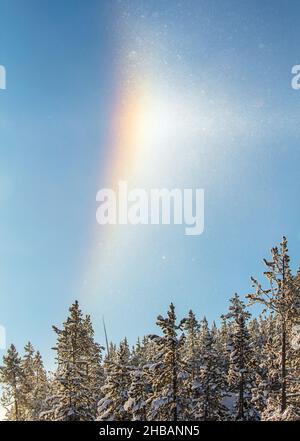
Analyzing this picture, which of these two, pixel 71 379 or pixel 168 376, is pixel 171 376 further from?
pixel 71 379

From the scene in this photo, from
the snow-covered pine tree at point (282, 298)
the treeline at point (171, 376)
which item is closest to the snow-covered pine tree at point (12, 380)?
the treeline at point (171, 376)

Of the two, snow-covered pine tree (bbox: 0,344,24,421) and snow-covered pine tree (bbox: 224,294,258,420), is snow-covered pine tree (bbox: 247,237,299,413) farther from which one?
snow-covered pine tree (bbox: 0,344,24,421)

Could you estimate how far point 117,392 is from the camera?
88.1 ft

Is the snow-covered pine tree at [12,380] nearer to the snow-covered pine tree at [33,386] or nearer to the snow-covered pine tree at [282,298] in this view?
the snow-covered pine tree at [33,386]

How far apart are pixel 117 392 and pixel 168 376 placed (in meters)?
4.25

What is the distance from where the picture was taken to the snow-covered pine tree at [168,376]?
82.9 feet

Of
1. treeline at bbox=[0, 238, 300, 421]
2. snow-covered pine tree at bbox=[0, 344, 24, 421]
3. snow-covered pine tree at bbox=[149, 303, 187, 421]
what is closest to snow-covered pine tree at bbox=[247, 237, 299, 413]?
treeline at bbox=[0, 238, 300, 421]

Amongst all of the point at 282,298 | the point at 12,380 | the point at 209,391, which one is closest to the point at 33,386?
the point at 12,380

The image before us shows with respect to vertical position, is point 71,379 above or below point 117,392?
above

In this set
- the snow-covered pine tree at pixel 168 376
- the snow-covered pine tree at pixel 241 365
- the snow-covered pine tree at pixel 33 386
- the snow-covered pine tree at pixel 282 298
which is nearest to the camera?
the snow-covered pine tree at pixel 282 298

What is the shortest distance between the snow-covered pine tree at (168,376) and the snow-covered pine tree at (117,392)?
2.22m
